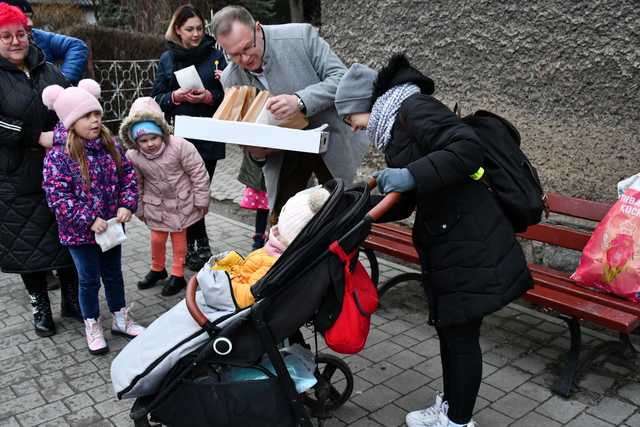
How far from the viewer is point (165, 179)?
421 cm

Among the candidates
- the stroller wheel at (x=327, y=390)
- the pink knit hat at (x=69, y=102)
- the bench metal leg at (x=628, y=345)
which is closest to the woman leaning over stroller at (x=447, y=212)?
the stroller wheel at (x=327, y=390)

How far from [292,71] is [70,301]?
2161 millimetres

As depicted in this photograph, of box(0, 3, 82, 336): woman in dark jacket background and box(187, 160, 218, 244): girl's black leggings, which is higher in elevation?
box(0, 3, 82, 336): woman in dark jacket background

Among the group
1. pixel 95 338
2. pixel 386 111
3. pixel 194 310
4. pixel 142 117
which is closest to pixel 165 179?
pixel 142 117

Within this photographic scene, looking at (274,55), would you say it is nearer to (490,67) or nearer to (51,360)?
(490,67)

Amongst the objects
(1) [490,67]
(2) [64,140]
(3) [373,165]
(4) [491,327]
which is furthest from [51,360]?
(1) [490,67]

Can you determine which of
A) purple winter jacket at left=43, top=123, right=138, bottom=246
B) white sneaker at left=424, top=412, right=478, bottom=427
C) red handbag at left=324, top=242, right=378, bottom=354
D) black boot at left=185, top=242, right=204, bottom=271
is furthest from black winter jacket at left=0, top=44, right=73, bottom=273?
white sneaker at left=424, top=412, right=478, bottom=427

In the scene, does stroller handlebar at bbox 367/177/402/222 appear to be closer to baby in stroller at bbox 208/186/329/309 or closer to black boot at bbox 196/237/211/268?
baby in stroller at bbox 208/186/329/309

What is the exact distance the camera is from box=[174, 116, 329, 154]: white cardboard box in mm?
3033

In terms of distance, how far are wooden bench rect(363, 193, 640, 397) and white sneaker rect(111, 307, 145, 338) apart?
5.15 ft

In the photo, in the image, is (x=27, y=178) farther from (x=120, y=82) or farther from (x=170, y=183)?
(x=120, y=82)

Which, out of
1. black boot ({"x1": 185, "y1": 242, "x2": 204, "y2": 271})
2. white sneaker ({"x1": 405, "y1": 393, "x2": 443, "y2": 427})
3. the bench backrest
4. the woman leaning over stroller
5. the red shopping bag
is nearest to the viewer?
the woman leaning over stroller

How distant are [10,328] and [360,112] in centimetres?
285

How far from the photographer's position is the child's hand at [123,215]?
3.58 m
